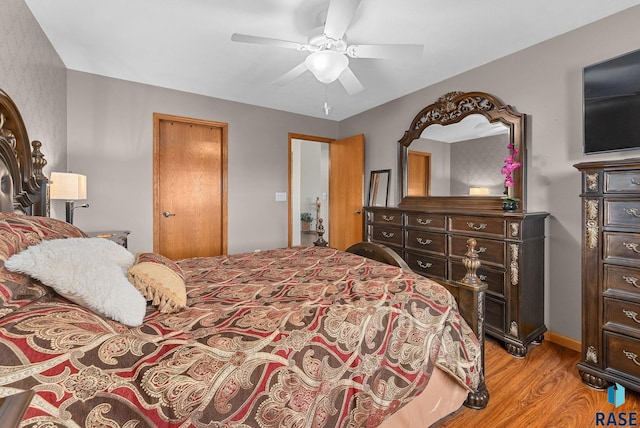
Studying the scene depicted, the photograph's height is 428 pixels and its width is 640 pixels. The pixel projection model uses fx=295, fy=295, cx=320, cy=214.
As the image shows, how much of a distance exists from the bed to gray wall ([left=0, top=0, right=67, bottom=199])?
0.42 metres

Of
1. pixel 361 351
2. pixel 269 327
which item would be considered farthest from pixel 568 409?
pixel 269 327

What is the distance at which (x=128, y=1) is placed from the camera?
202cm

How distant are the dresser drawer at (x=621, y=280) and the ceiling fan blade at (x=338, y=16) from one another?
2.18 m

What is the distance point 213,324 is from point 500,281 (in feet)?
7.36

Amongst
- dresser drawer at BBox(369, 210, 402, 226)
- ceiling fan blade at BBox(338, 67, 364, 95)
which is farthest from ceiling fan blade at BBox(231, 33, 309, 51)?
dresser drawer at BBox(369, 210, 402, 226)

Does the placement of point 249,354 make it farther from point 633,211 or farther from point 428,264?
point 428,264

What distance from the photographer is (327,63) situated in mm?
2084

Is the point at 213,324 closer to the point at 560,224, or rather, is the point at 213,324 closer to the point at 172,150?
the point at 560,224

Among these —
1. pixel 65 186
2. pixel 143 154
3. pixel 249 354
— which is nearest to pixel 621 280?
pixel 249 354

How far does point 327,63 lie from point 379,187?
88.1 inches

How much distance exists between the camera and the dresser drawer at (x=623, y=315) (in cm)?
170

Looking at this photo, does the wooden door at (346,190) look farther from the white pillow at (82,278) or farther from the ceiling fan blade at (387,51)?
the white pillow at (82,278)

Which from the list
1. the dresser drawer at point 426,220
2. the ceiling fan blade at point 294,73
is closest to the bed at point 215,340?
the dresser drawer at point 426,220

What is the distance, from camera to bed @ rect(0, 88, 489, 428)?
69cm
